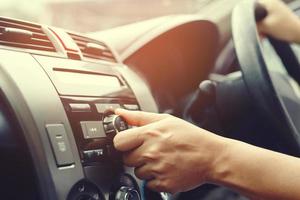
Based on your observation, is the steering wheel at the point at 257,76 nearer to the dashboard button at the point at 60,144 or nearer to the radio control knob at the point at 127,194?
the radio control knob at the point at 127,194

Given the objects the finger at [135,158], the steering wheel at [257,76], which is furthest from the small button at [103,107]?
the steering wheel at [257,76]

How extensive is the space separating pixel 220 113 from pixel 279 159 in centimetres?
38

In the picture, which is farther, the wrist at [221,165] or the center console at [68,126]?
the wrist at [221,165]

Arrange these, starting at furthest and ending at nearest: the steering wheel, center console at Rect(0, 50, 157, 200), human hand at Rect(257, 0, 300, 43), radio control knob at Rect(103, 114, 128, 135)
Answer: human hand at Rect(257, 0, 300, 43) → the steering wheel → radio control knob at Rect(103, 114, 128, 135) → center console at Rect(0, 50, 157, 200)

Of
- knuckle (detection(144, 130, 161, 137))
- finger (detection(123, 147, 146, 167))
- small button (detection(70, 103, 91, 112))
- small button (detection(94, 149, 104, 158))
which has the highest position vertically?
small button (detection(70, 103, 91, 112))

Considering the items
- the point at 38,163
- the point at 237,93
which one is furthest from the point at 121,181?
the point at 237,93

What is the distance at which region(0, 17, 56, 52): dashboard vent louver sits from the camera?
888mm

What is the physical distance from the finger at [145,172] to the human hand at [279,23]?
2.09 ft

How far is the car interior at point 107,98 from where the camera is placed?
80 cm

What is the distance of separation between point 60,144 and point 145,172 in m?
0.14

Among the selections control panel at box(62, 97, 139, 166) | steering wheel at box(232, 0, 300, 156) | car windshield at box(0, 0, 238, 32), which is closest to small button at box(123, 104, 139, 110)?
control panel at box(62, 97, 139, 166)

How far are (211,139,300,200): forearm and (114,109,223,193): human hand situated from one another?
0.07 ft

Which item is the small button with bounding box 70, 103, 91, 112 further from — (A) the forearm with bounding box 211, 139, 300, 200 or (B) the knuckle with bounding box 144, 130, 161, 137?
(A) the forearm with bounding box 211, 139, 300, 200

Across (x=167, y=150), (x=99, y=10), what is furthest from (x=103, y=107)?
(x=99, y=10)
